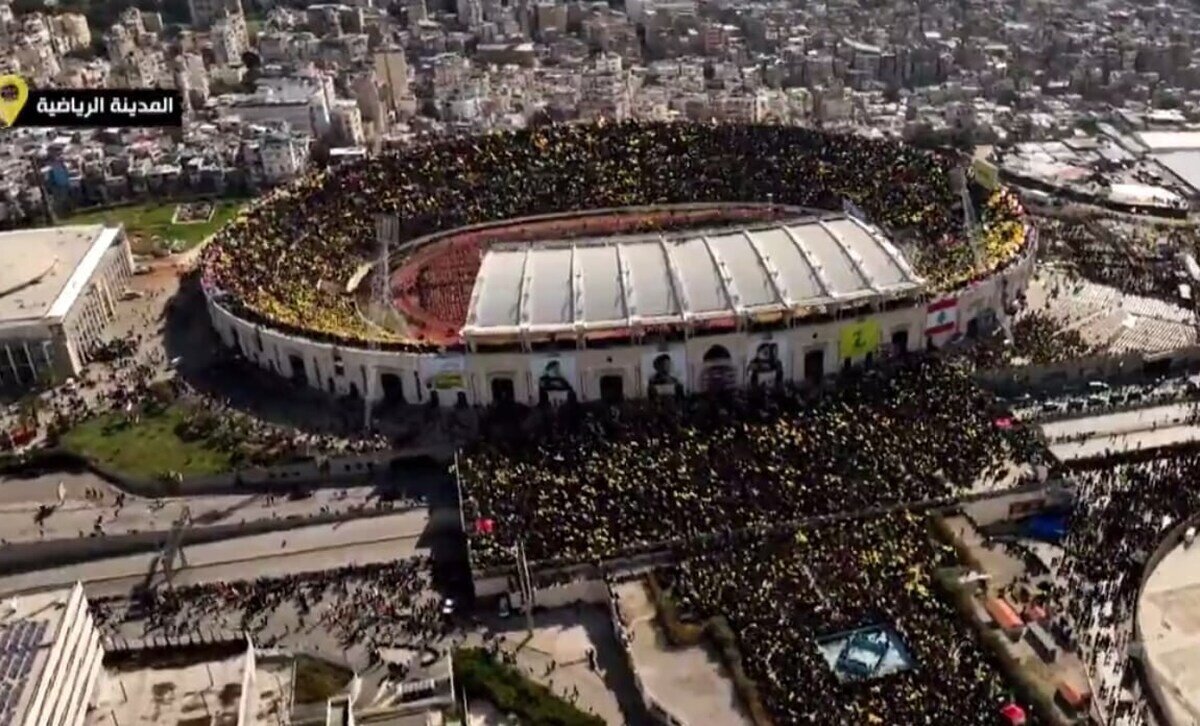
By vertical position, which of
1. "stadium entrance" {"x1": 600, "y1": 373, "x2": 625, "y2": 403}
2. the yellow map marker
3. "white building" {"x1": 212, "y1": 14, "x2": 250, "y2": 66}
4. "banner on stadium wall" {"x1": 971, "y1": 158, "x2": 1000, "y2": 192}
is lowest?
"stadium entrance" {"x1": 600, "y1": 373, "x2": 625, "y2": 403}

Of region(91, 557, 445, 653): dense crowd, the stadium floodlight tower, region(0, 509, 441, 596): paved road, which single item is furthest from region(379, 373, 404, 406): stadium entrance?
region(91, 557, 445, 653): dense crowd

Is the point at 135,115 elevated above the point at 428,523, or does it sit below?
above

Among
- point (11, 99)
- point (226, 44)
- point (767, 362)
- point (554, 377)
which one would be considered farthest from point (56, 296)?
point (226, 44)

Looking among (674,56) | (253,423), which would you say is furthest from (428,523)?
(674,56)

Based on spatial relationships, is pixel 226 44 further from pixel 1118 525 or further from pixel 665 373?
pixel 1118 525

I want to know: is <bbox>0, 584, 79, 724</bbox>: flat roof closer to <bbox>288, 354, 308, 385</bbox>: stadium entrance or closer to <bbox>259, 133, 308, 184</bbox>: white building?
<bbox>288, 354, 308, 385</bbox>: stadium entrance

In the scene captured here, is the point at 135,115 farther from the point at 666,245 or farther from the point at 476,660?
the point at 476,660

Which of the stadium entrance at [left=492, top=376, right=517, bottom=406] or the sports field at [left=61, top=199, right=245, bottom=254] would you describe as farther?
the sports field at [left=61, top=199, right=245, bottom=254]

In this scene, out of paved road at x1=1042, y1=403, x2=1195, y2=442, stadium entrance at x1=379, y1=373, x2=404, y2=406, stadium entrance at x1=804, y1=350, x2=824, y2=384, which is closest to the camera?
paved road at x1=1042, y1=403, x2=1195, y2=442
